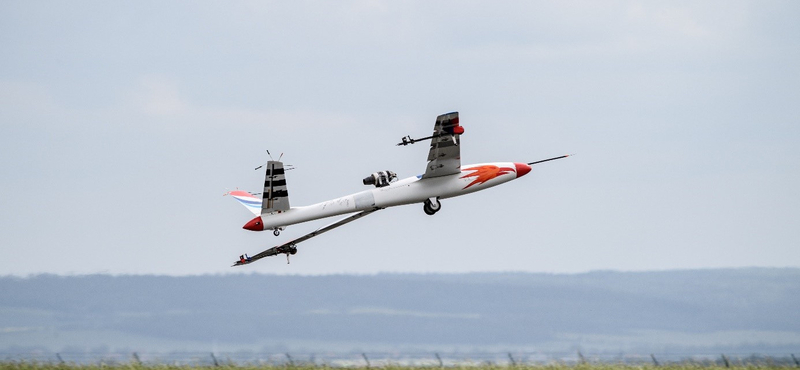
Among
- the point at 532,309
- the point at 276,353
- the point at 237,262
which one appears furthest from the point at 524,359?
the point at 532,309

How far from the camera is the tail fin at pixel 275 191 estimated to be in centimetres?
5656

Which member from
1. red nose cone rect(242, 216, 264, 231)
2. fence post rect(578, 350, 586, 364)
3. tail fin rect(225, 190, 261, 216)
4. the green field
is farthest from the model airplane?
fence post rect(578, 350, 586, 364)

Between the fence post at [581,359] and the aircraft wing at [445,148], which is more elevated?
the aircraft wing at [445,148]

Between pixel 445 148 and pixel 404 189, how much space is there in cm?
268

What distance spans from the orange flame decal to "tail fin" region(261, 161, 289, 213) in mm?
8152

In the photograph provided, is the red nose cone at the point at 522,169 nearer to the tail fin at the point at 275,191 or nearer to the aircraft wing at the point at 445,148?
the aircraft wing at the point at 445,148

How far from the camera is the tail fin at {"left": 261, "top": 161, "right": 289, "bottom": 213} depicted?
5656cm

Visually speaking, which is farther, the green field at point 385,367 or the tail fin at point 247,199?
the green field at point 385,367

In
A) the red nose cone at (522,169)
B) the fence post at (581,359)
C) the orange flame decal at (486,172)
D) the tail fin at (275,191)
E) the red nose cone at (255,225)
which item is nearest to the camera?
the tail fin at (275,191)

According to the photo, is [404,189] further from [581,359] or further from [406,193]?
[581,359]

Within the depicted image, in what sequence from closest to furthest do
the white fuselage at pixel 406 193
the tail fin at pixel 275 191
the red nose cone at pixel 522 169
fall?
the tail fin at pixel 275 191, the white fuselage at pixel 406 193, the red nose cone at pixel 522 169

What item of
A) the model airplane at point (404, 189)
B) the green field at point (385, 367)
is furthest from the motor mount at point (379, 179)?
the green field at point (385, 367)

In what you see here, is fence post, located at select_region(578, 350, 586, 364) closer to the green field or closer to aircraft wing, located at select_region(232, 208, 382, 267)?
the green field

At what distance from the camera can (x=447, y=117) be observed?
189ft
